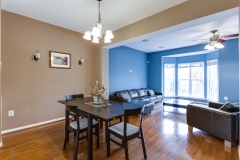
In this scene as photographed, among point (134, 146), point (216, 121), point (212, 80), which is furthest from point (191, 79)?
point (134, 146)

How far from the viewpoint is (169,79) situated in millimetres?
7113

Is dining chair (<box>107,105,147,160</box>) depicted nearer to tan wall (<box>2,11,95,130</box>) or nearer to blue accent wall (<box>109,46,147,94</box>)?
tan wall (<box>2,11,95,130</box>)

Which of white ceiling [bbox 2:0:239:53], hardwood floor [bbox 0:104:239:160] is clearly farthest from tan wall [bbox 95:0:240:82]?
hardwood floor [bbox 0:104:239:160]

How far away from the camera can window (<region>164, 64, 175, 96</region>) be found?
7059mm

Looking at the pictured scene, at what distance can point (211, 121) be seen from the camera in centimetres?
253

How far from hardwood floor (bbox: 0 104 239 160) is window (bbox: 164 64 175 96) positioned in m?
4.18

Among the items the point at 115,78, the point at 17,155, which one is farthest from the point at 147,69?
the point at 17,155

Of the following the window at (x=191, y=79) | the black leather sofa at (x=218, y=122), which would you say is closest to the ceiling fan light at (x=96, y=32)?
the black leather sofa at (x=218, y=122)

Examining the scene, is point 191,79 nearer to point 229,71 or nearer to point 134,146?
point 229,71

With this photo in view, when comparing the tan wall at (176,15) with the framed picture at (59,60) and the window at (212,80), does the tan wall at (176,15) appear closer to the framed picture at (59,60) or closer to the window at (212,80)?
the framed picture at (59,60)

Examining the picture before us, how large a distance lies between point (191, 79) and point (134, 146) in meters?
5.78

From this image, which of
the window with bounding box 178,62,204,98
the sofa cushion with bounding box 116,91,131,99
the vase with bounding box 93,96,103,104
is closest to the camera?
the vase with bounding box 93,96,103,104

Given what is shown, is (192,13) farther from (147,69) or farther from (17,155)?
(147,69)

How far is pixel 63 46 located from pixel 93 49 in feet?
3.50
